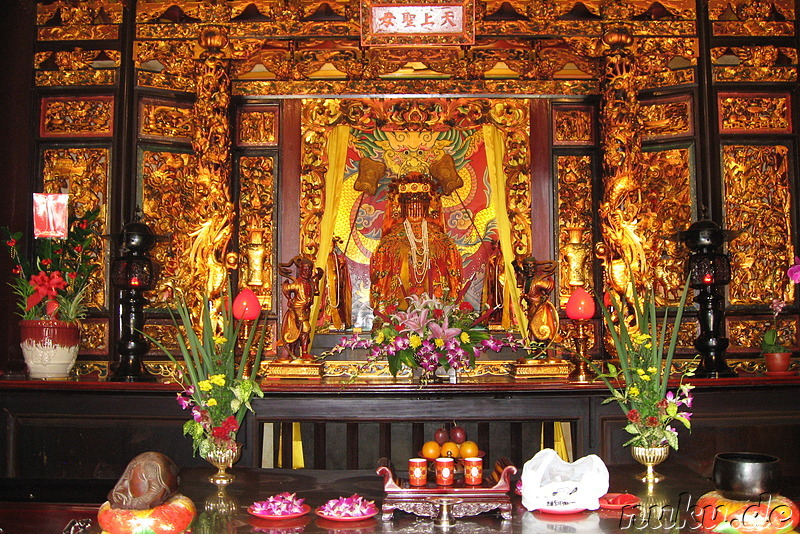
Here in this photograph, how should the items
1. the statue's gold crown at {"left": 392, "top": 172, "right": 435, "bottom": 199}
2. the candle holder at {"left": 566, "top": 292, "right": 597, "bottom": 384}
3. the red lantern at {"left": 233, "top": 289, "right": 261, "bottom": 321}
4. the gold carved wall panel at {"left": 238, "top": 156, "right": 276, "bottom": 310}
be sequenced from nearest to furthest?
the candle holder at {"left": 566, "top": 292, "right": 597, "bottom": 384} < the red lantern at {"left": 233, "top": 289, "right": 261, "bottom": 321} < the gold carved wall panel at {"left": 238, "top": 156, "right": 276, "bottom": 310} < the statue's gold crown at {"left": 392, "top": 172, "right": 435, "bottom": 199}

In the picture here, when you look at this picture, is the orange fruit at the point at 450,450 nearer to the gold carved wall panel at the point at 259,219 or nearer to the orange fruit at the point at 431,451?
the orange fruit at the point at 431,451

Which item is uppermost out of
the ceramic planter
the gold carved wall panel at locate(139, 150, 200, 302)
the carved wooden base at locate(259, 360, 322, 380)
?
the gold carved wall panel at locate(139, 150, 200, 302)

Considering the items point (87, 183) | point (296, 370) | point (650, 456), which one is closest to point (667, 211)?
point (296, 370)

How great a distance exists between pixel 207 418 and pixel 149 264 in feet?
8.12

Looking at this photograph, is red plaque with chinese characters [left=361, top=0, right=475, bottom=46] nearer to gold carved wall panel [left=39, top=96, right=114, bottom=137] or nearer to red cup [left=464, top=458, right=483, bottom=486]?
gold carved wall panel [left=39, top=96, right=114, bottom=137]

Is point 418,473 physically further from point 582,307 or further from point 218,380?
point 582,307

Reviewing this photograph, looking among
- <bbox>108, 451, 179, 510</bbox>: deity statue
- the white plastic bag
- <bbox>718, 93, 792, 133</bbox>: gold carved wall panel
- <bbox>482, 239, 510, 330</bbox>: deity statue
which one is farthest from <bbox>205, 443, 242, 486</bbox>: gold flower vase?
<bbox>718, 93, 792, 133</bbox>: gold carved wall panel

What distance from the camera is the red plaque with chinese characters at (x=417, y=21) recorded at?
4391mm

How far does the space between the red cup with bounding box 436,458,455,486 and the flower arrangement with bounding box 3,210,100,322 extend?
3.20 m

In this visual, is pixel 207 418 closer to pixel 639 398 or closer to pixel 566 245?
pixel 639 398

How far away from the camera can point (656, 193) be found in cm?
510

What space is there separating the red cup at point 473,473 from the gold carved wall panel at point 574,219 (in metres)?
3.49

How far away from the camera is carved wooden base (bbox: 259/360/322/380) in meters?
4.11

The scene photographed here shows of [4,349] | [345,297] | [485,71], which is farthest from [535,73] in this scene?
A: [4,349]
